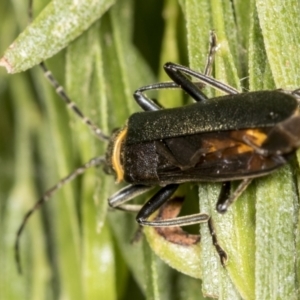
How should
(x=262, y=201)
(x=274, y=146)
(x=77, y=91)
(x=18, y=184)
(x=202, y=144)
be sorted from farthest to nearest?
(x=18, y=184) < (x=77, y=91) < (x=202, y=144) < (x=274, y=146) < (x=262, y=201)

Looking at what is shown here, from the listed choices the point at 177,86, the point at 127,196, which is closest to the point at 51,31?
the point at 177,86

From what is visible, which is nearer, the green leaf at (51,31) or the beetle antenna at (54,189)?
the green leaf at (51,31)

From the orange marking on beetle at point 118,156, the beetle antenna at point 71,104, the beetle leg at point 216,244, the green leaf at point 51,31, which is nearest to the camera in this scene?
the beetle leg at point 216,244

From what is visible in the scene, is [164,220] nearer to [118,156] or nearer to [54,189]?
[118,156]

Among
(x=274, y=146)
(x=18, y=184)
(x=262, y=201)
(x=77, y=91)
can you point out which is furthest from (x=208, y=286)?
(x=18, y=184)

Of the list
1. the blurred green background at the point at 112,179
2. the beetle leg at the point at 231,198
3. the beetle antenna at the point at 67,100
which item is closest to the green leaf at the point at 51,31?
Result: the blurred green background at the point at 112,179

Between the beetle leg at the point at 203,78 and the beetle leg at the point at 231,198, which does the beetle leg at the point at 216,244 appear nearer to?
the beetle leg at the point at 231,198

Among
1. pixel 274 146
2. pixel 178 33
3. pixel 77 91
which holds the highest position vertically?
pixel 178 33

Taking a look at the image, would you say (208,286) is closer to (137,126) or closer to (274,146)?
(274,146)
